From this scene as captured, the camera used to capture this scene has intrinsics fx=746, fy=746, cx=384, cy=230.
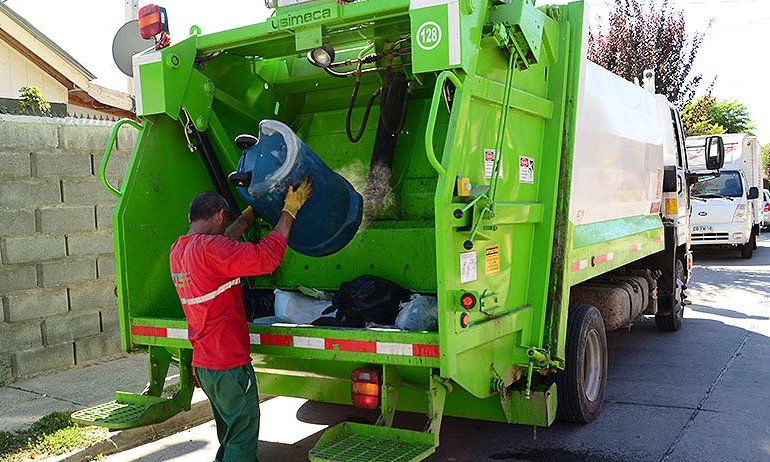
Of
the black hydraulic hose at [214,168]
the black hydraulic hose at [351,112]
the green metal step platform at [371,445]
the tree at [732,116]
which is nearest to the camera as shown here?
the green metal step platform at [371,445]

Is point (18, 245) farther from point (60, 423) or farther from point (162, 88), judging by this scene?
point (162, 88)

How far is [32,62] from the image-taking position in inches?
504

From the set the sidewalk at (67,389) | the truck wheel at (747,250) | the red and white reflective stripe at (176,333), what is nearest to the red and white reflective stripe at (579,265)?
the red and white reflective stripe at (176,333)

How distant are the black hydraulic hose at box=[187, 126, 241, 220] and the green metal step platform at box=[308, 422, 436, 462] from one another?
5.86 feet

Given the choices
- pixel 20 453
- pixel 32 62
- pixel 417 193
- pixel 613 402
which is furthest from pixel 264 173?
pixel 32 62

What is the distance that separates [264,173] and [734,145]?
14597mm

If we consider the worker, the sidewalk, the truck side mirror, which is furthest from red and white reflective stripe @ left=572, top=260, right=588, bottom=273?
the truck side mirror

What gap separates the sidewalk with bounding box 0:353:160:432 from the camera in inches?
193

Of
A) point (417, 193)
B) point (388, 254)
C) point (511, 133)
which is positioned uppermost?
point (511, 133)

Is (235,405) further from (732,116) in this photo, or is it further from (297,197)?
(732,116)

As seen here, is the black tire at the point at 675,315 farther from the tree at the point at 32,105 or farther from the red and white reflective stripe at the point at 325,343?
the tree at the point at 32,105

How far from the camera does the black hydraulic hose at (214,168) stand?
14.8 feet

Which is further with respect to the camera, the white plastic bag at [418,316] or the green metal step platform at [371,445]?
the white plastic bag at [418,316]

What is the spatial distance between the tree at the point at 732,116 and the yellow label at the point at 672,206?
30.8m
